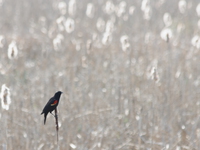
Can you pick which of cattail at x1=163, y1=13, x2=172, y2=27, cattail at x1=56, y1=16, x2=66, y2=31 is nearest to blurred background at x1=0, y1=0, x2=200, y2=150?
cattail at x1=56, y1=16, x2=66, y2=31

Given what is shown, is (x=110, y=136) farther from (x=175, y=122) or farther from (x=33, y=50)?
(x=33, y=50)

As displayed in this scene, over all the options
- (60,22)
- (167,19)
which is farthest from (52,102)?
(167,19)

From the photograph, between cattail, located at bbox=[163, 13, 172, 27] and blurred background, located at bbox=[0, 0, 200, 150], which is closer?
blurred background, located at bbox=[0, 0, 200, 150]

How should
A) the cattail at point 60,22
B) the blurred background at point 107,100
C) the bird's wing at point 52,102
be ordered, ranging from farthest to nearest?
1. the cattail at point 60,22
2. the blurred background at point 107,100
3. the bird's wing at point 52,102

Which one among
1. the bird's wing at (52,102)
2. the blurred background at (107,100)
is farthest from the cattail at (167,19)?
the bird's wing at (52,102)

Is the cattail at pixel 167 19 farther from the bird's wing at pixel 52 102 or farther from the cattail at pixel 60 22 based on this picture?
the bird's wing at pixel 52 102

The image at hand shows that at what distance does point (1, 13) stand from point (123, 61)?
12.6 feet

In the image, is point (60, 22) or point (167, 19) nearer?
point (60, 22)

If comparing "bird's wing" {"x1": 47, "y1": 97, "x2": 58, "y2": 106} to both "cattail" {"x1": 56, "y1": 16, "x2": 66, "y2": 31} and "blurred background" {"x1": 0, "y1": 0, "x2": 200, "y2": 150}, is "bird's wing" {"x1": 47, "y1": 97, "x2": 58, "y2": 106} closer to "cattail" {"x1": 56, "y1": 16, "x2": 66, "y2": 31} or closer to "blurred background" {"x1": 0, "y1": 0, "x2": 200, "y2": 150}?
"blurred background" {"x1": 0, "y1": 0, "x2": 200, "y2": 150}

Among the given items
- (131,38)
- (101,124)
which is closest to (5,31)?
(131,38)

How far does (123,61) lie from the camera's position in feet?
14.0

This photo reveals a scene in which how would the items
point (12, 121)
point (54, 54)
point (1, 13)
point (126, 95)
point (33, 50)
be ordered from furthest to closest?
point (1, 13), point (33, 50), point (54, 54), point (126, 95), point (12, 121)

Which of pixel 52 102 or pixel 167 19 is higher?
pixel 167 19

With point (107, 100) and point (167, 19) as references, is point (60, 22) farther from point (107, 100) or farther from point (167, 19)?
point (167, 19)
